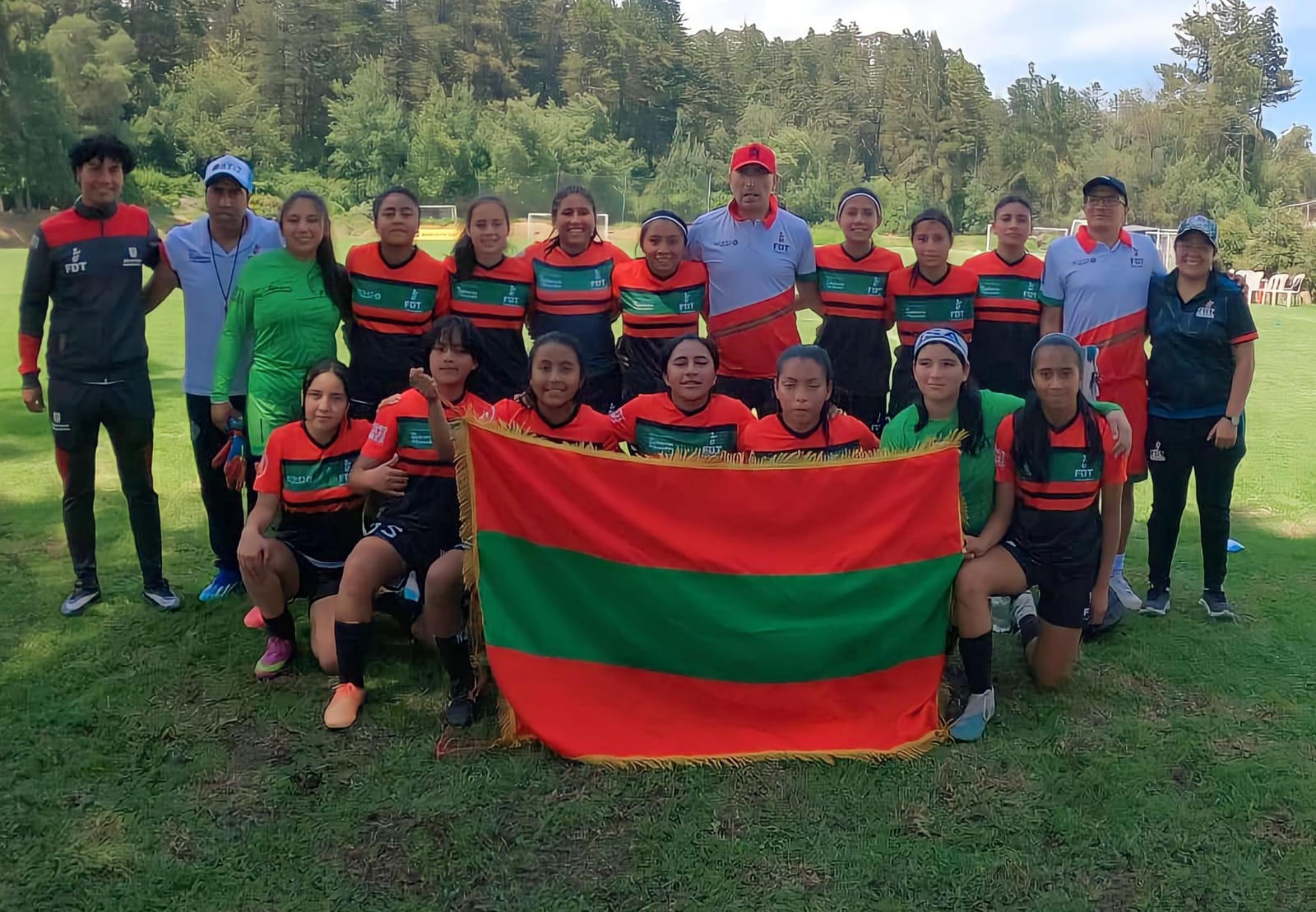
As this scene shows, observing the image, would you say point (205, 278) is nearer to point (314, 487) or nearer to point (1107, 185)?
point (314, 487)

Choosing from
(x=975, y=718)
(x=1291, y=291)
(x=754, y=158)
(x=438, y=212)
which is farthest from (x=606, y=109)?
(x=975, y=718)

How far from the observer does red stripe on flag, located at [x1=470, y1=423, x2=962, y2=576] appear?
4.02 meters

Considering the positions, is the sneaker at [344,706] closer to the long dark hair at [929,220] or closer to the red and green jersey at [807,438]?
the red and green jersey at [807,438]

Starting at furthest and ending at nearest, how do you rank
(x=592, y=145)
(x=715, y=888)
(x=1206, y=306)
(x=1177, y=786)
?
(x=592, y=145)
(x=1206, y=306)
(x=1177, y=786)
(x=715, y=888)

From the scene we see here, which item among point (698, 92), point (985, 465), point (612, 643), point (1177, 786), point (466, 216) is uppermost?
point (698, 92)

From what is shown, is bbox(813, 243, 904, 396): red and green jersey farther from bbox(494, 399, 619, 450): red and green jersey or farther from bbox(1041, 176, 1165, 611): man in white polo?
bbox(494, 399, 619, 450): red and green jersey

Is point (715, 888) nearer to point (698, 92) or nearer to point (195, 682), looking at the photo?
point (195, 682)

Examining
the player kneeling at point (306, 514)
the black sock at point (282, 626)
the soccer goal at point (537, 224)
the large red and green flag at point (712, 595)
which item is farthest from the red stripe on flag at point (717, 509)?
the soccer goal at point (537, 224)

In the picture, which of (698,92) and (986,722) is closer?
(986,722)

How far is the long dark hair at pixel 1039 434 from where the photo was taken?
4336 millimetres

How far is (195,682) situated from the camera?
173 inches

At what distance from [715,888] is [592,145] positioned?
176 ft

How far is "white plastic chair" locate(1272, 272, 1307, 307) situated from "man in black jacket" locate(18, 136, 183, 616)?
31.7 m

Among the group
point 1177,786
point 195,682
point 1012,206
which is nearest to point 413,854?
point 195,682
